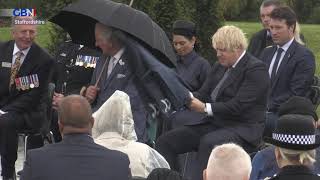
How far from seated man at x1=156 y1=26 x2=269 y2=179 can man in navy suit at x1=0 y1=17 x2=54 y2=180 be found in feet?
6.74

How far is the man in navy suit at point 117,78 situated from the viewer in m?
Result: 5.83

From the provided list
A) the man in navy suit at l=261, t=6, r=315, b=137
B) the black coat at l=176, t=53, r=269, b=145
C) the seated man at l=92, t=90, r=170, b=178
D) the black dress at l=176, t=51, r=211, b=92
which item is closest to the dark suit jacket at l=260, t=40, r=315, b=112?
the man in navy suit at l=261, t=6, r=315, b=137

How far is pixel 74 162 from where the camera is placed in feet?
12.7

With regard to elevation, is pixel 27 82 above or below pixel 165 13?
below

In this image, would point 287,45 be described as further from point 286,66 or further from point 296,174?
point 296,174

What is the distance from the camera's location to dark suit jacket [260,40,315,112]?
22.0ft

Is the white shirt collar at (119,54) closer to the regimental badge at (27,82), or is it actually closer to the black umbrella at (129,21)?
the black umbrella at (129,21)

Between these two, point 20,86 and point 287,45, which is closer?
point 287,45

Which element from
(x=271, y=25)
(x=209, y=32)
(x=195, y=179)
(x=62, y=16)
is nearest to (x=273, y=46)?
(x=271, y=25)

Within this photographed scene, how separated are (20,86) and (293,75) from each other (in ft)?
9.73

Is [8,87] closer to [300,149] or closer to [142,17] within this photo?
[142,17]

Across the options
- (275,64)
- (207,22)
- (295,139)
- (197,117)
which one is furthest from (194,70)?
(207,22)

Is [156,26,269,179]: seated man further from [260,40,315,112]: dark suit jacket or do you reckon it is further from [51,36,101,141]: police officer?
[51,36,101,141]: police officer

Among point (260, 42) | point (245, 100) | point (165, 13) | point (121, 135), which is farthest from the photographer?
point (165, 13)
